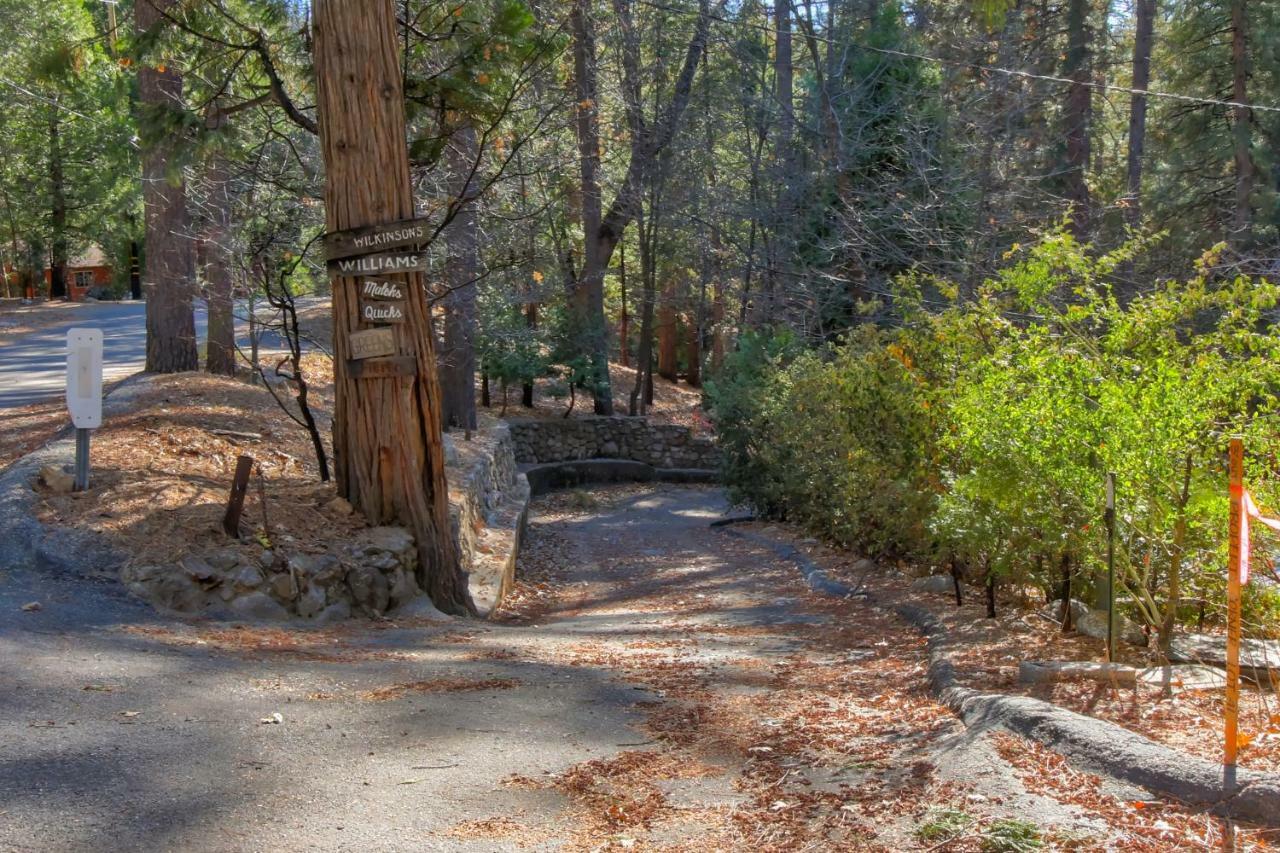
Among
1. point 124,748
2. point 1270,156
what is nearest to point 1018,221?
point 1270,156

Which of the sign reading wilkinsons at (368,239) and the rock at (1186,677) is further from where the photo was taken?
the sign reading wilkinsons at (368,239)

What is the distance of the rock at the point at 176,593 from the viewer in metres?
8.20

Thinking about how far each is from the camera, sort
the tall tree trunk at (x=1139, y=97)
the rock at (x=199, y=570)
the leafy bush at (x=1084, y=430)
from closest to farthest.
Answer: the leafy bush at (x=1084, y=430)
the rock at (x=199, y=570)
the tall tree trunk at (x=1139, y=97)

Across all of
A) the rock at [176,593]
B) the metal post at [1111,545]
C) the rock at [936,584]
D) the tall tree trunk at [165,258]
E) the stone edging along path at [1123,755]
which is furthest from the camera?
the tall tree trunk at [165,258]

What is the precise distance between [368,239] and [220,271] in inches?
279

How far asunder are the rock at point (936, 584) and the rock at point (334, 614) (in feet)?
15.3

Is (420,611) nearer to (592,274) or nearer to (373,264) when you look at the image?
(373,264)

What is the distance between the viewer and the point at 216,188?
15.0 m

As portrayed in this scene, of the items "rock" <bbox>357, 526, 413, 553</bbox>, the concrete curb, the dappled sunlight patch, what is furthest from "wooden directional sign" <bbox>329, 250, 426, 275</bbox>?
the dappled sunlight patch

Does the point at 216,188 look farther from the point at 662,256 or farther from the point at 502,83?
the point at 662,256

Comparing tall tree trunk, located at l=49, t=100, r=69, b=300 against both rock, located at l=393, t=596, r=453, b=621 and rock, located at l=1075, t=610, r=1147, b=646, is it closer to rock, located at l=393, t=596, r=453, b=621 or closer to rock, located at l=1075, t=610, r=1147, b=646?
rock, located at l=393, t=596, r=453, b=621

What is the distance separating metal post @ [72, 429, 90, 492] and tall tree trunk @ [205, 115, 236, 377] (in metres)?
5.38

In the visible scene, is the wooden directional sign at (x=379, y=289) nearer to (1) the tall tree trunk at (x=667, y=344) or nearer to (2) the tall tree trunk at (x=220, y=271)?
(2) the tall tree trunk at (x=220, y=271)

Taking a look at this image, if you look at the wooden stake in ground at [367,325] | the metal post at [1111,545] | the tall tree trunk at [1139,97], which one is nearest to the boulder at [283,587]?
the wooden stake in ground at [367,325]
